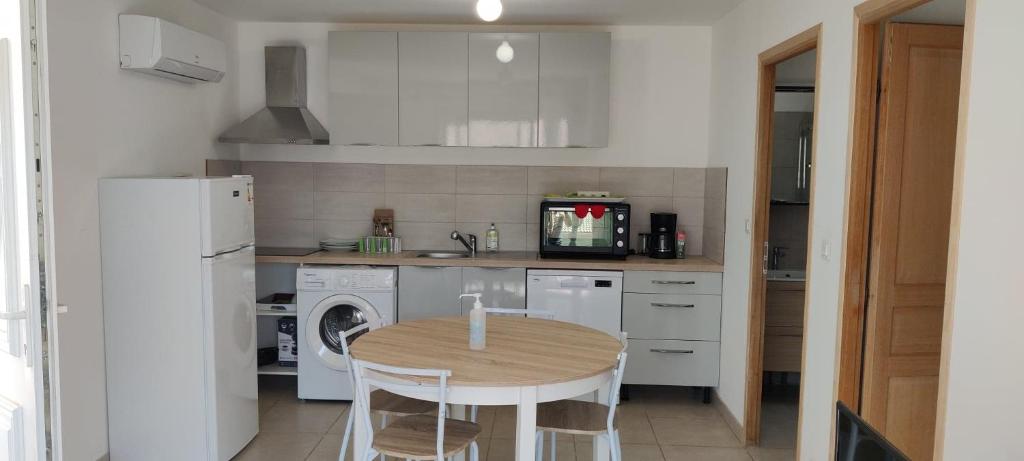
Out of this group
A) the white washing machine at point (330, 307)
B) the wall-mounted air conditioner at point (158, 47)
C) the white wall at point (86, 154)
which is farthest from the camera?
the white washing machine at point (330, 307)

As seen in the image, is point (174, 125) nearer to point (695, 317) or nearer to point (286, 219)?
point (286, 219)

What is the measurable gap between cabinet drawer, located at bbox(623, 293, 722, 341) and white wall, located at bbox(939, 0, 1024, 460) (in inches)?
95.5

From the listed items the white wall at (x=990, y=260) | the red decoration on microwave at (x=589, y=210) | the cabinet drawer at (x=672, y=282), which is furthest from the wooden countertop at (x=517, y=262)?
the white wall at (x=990, y=260)

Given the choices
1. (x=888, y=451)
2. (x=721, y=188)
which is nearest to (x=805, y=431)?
(x=721, y=188)

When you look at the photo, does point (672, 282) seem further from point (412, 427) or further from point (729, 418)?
point (412, 427)

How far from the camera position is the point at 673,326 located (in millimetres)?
4512

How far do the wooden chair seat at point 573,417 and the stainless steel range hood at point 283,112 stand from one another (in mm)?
2518

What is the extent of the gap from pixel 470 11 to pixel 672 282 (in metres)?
2.08

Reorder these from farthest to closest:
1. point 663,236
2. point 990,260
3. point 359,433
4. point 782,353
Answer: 1. point 663,236
2. point 782,353
3. point 359,433
4. point 990,260

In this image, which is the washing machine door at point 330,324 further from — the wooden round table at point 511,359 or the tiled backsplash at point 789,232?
the tiled backsplash at point 789,232

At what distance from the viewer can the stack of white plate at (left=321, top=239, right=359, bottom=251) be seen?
4.96 meters

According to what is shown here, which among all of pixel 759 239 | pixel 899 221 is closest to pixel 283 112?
pixel 759 239

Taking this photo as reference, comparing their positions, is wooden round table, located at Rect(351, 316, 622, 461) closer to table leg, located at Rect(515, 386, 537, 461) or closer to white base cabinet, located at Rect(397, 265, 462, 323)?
table leg, located at Rect(515, 386, 537, 461)

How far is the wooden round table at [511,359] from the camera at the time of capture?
2.48m
